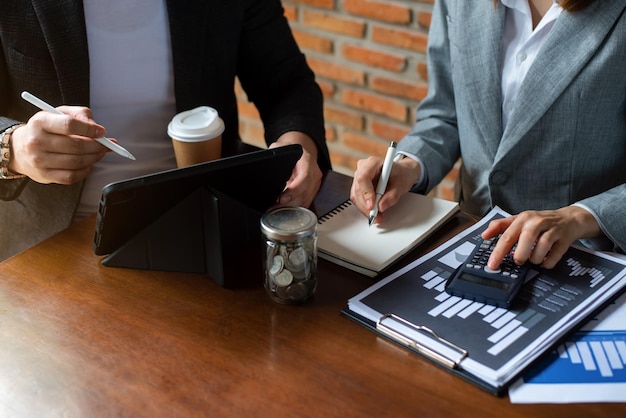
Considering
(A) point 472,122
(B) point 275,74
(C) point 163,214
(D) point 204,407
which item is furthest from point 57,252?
(A) point 472,122

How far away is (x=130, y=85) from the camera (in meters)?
1.34

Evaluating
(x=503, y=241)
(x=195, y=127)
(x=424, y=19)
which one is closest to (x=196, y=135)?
(x=195, y=127)

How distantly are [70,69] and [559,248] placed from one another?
910 millimetres

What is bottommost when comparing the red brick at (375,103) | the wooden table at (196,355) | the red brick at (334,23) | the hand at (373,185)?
the red brick at (375,103)

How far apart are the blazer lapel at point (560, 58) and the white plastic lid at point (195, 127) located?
1.82 ft

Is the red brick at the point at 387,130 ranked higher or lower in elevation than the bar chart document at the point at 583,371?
lower

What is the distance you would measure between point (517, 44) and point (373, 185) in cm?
43

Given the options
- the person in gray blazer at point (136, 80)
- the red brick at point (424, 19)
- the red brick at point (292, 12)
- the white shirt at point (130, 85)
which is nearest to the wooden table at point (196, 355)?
the person in gray blazer at point (136, 80)

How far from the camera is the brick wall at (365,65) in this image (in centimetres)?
222

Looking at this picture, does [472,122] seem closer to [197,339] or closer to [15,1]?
[197,339]

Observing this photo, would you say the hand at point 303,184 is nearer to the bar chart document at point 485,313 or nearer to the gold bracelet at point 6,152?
the bar chart document at point 485,313

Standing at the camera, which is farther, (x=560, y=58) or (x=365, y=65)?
(x=365, y=65)

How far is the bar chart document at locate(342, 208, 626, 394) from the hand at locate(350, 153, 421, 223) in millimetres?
134

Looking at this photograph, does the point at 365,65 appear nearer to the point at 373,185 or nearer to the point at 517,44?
the point at 517,44
